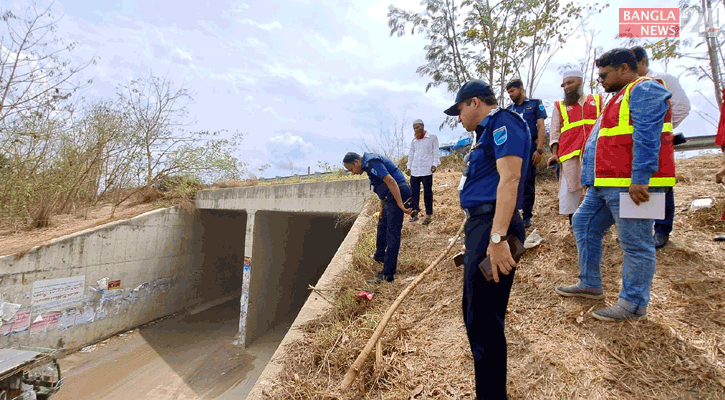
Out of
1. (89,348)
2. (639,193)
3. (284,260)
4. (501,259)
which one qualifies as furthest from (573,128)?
(89,348)

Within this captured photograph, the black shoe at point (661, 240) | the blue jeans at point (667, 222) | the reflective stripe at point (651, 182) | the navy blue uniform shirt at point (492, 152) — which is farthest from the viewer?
the black shoe at point (661, 240)

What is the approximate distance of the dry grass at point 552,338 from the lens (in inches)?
67.0

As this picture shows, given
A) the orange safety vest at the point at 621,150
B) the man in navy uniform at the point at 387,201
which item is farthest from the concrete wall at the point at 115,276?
the orange safety vest at the point at 621,150

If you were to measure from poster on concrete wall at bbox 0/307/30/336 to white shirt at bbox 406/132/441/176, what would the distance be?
862 cm

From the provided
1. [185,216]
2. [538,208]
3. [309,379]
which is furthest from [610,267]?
[185,216]

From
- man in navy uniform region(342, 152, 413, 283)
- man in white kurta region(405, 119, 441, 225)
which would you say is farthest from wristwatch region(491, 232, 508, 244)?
man in white kurta region(405, 119, 441, 225)

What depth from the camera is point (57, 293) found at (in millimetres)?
7527

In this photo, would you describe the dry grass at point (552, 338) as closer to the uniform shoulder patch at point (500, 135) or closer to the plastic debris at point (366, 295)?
the plastic debris at point (366, 295)

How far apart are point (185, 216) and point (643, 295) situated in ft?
37.5

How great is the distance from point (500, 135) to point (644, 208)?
1.07 meters

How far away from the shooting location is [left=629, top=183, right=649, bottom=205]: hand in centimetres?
185

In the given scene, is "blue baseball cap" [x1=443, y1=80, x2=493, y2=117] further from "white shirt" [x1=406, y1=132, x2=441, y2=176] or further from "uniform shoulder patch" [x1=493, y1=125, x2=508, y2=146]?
"white shirt" [x1=406, y1=132, x2=441, y2=176]

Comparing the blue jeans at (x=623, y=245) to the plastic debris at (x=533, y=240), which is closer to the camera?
the blue jeans at (x=623, y=245)

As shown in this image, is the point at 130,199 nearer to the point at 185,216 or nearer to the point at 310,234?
the point at 185,216
